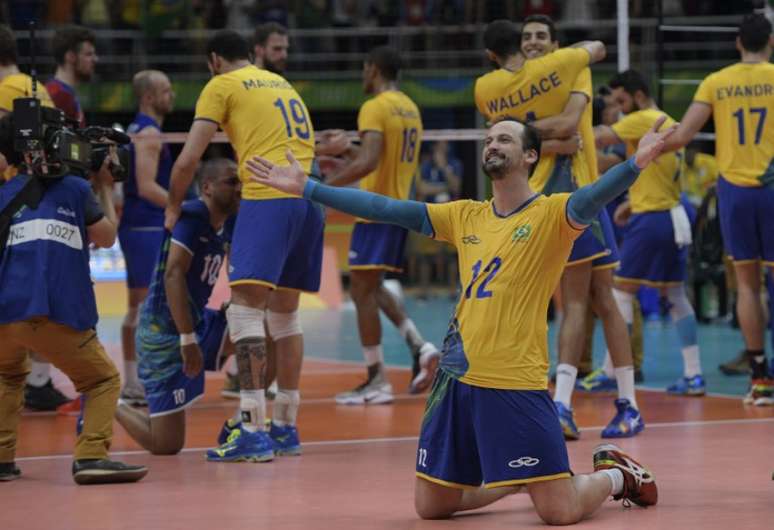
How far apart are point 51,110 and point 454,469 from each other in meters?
2.54

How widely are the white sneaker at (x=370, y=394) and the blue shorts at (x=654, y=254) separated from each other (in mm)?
1964

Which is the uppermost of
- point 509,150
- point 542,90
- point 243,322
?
point 542,90

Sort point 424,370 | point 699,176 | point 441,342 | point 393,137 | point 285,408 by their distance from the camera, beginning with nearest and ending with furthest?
point 285,408
point 393,137
point 424,370
point 441,342
point 699,176

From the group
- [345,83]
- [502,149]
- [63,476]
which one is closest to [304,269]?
[63,476]

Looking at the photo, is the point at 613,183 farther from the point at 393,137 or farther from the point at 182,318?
the point at 393,137

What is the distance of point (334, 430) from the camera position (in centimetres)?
794

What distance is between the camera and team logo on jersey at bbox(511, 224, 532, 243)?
528 centimetres

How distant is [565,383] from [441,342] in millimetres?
6203

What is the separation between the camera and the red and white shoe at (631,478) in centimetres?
537

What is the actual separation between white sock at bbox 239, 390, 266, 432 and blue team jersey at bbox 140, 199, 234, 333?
767mm

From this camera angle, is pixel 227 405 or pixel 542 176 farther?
pixel 227 405

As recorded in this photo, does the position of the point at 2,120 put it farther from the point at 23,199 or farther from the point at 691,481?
the point at 691,481

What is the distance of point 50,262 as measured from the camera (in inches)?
236

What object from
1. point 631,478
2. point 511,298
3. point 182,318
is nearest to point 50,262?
point 182,318
